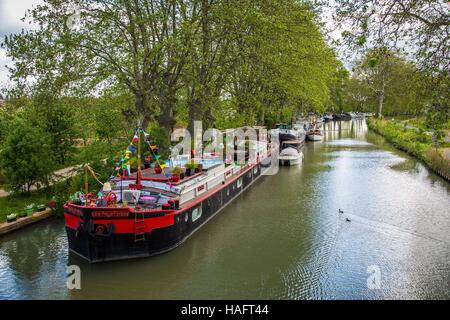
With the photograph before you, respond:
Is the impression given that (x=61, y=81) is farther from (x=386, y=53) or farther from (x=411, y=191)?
(x=411, y=191)

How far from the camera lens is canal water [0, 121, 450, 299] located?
12.8 m

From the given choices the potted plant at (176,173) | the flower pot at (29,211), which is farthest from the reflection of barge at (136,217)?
the flower pot at (29,211)

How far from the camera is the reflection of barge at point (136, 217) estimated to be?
1366 cm

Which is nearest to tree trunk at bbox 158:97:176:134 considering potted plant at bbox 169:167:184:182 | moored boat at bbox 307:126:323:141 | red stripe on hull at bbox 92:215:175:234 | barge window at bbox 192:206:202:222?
potted plant at bbox 169:167:184:182

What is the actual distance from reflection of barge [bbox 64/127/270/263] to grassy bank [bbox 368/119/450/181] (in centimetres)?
1041

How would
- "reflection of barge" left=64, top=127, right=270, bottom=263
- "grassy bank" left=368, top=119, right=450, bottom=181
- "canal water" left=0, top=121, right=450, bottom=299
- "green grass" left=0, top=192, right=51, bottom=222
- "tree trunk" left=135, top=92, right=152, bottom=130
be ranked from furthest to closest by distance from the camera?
"grassy bank" left=368, top=119, right=450, bottom=181, "tree trunk" left=135, top=92, right=152, bottom=130, "green grass" left=0, top=192, right=51, bottom=222, "reflection of barge" left=64, top=127, right=270, bottom=263, "canal water" left=0, top=121, right=450, bottom=299

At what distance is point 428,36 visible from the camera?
12797 mm

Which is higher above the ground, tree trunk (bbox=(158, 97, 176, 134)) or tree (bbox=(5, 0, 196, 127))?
tree (bbox=(5, 0, 196, 127))

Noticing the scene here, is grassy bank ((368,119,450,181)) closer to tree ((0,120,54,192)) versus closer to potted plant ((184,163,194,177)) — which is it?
potted plant ((184,163,194,177))

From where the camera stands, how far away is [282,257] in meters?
15.3

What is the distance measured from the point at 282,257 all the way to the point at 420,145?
30217 mm

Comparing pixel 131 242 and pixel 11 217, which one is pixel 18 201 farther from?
pixel 131 242
